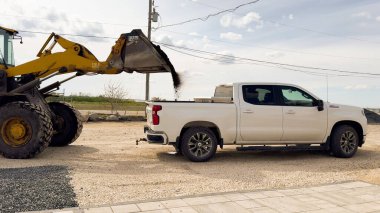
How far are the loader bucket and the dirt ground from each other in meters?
2.37

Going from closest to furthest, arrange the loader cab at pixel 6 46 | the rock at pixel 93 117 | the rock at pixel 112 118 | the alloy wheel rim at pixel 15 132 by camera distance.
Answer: the alloy wheel rim at pixel 15 132 < the loader cab at pixel 6 46 < the rock at pixel 93 117 < the rock at pixel 112 118

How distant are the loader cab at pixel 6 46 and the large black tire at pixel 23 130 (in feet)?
6.24

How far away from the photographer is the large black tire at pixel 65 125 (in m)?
11.6

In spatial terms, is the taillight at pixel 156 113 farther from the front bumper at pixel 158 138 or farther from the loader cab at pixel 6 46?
the loader cab at pixel 6 46

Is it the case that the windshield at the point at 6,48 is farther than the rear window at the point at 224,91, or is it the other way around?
the windshield at the point at 6,48

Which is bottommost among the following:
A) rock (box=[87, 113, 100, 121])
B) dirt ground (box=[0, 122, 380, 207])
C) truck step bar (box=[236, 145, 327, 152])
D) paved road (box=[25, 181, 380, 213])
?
paved road (box=[25, 181, 380, 213])

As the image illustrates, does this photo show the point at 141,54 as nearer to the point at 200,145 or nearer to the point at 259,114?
the point at 200,145

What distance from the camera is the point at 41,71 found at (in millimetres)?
10273

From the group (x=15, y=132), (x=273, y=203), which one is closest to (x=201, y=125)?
(x=273, y=203)

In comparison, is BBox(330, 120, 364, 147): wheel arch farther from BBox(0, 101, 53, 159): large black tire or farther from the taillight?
BBox(0, 101, 53, 159): large black tire

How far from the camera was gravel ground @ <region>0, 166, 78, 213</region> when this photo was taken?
17.9ft

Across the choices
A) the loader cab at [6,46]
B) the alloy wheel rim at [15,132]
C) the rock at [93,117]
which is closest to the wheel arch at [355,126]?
the alloy wheel rim at [15,132]

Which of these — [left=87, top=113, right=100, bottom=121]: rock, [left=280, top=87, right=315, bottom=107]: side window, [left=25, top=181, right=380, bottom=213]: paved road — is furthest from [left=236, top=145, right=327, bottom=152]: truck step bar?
[left=87, top=113, right=100, bottom=121]: rock

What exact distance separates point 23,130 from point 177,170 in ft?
13.4
